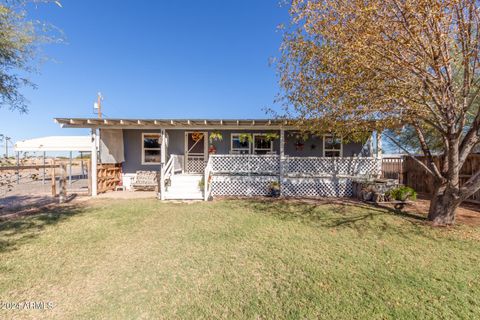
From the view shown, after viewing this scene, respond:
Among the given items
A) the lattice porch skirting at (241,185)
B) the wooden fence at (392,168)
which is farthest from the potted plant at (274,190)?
the wooden fence at (392,168)

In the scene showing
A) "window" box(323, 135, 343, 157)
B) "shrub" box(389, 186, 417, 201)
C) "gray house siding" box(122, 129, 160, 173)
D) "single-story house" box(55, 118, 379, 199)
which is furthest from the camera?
"gray house siding" box(122, 129, 160, 173)

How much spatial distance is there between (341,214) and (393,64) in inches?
160

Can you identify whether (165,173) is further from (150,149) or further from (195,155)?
(150,149)

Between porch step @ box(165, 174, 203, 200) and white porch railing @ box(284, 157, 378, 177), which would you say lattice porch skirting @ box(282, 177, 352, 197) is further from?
porch step @ box(165, 174, 203, 200)

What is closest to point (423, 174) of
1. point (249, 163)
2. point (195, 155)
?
point (249, 163)

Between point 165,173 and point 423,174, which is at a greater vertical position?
point 165,173

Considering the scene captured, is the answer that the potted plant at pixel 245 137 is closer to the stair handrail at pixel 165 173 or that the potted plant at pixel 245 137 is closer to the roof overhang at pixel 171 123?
the roof overhang at pixel 171 123

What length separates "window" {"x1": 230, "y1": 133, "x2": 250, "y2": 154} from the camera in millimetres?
10859

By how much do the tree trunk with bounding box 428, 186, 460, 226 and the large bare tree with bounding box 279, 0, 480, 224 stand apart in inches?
0.7

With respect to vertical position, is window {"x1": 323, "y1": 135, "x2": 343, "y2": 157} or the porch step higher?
window {"x1": 323, "y1": 135, "x2": 343, "y2": 157}

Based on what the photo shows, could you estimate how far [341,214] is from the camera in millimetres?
6402

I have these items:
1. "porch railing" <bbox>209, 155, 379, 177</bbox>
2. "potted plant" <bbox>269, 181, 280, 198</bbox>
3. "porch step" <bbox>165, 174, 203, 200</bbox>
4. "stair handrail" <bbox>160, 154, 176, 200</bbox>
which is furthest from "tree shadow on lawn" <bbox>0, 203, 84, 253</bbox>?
"potted plant" <bbox>269, 181, 280, 198</bbox>

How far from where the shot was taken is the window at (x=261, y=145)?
10859 mm

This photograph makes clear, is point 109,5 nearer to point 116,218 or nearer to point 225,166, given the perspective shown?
point 225,166
